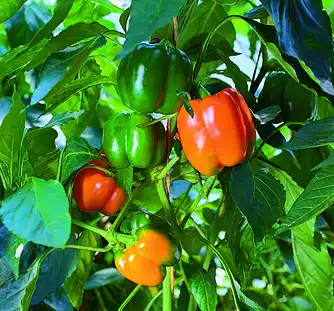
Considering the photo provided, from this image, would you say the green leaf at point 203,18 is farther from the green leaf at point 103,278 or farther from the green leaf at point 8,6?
the green leaf at point 103,278

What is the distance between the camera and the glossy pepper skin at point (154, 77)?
0.57 metres

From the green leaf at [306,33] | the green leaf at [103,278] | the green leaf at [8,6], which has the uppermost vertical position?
the green leaf at [8,6]

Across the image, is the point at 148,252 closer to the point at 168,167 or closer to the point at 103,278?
the point at 168,167

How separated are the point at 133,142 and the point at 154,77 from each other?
7cm

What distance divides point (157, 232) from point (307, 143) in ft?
0.59

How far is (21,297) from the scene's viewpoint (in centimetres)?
59

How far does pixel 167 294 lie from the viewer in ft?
2.13

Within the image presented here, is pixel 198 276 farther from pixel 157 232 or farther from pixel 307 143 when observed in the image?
pixel 307 143

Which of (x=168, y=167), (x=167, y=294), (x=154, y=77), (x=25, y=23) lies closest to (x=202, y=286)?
(x=167, y=294)

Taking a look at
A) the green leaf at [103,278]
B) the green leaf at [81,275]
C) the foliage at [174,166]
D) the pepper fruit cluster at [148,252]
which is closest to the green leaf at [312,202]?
the foliage at [174,166]

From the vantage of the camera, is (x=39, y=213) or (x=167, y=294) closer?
(x=39, y=213)

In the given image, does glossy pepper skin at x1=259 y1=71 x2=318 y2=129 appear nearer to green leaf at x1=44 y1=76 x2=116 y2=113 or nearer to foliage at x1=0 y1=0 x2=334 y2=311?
foliage at x1=0 y1=0 x2=334 y2=311

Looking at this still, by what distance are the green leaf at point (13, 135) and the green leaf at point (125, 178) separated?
105 millimetres

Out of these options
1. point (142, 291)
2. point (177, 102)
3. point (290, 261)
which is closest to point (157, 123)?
point (177, 102)
